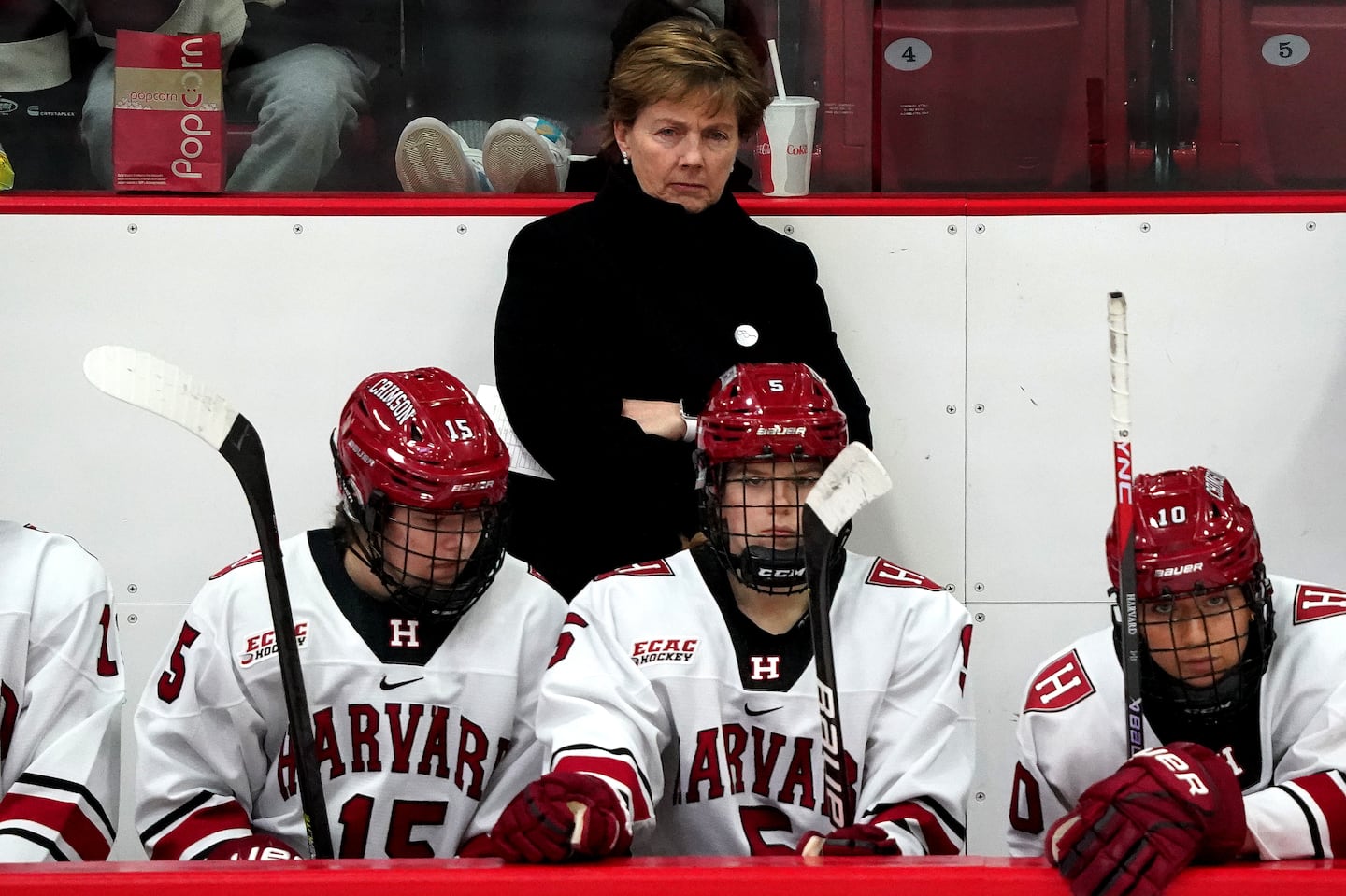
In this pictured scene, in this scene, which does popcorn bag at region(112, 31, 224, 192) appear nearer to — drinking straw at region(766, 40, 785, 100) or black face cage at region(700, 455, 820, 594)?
drinking straw at region(766, 40, 785, 100)

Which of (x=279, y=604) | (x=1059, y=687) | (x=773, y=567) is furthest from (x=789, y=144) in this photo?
(x=279, y=604)

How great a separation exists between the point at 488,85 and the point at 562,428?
3.60 ft

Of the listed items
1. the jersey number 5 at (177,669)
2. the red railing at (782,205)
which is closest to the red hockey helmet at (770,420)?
the jersey number 5 at (177,669)

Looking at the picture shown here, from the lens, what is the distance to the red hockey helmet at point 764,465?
2.00 meters

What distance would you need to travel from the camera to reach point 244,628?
2.04 meters

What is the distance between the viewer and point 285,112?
127 inches

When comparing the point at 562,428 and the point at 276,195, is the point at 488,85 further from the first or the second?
the point at 562,428

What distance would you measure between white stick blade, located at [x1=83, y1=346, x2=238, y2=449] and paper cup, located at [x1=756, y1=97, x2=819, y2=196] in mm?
1570

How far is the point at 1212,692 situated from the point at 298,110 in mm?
2149

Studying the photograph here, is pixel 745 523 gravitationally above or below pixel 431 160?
below

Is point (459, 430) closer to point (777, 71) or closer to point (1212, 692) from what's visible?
point (1212, 692)

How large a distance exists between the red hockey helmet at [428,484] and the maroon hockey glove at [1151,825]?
31.4 inches

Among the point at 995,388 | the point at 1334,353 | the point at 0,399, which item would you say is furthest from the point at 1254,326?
the point at 0,399

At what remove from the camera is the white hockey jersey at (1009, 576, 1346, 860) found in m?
1.92
